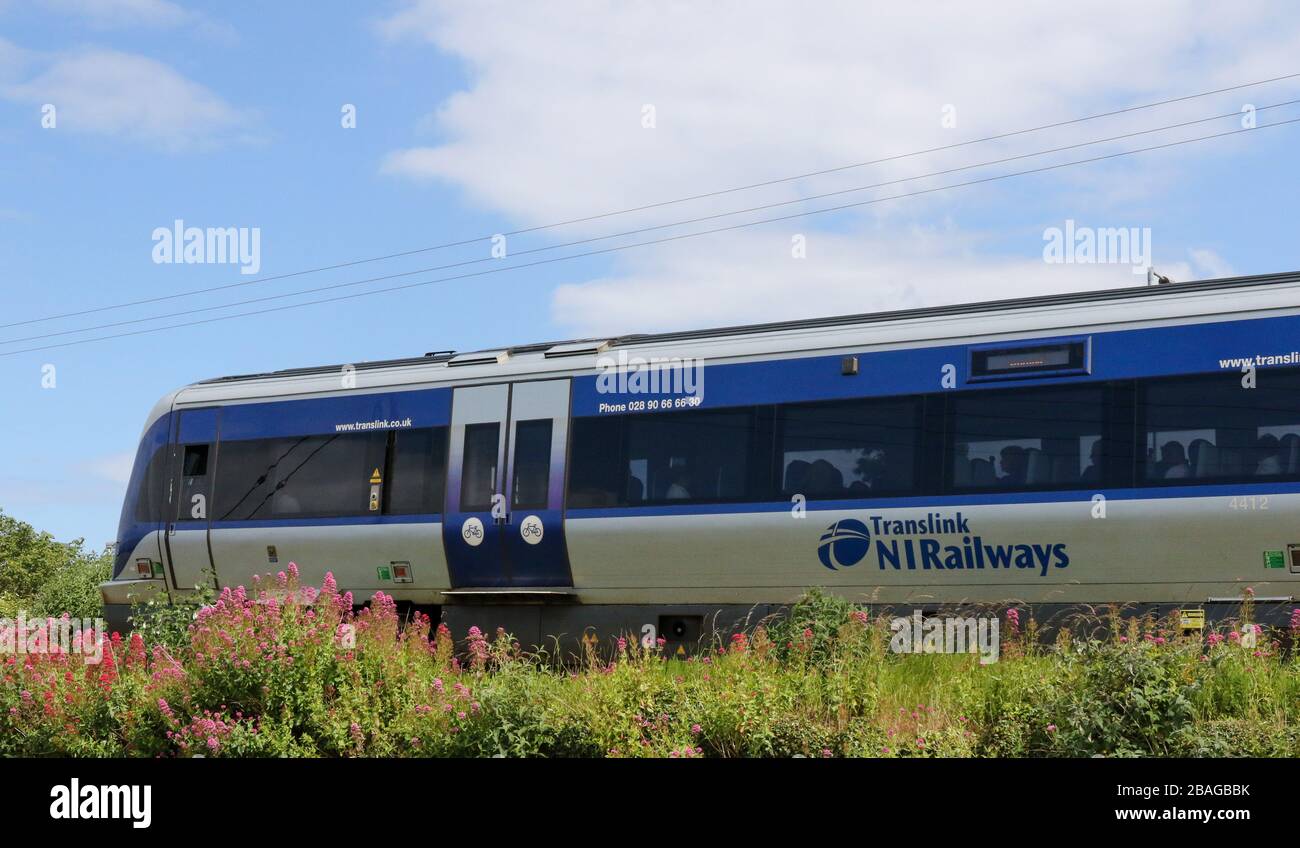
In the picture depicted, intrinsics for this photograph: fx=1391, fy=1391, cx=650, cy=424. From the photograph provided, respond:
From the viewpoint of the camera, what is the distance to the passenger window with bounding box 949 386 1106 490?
13078mm

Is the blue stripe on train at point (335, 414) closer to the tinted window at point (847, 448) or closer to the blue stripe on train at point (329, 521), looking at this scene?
the blue stripe on train at point (329, 521)

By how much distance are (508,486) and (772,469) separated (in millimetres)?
3431

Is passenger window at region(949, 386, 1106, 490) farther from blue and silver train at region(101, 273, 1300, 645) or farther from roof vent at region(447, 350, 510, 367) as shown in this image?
roof vent at region(447, 350, 510, 367)

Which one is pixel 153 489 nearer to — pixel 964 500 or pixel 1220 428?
pixel 964 500

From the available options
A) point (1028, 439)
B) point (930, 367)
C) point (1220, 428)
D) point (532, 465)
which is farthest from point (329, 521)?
point (1220, 428)

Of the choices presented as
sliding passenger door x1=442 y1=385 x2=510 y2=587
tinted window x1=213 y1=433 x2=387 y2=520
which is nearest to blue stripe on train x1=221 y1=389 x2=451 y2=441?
tinted window x1=213 y1=433 x2=387 y2=520

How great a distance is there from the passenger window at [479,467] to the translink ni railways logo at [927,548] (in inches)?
170

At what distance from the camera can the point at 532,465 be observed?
16.3 metres

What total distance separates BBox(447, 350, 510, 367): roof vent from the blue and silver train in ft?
0.10

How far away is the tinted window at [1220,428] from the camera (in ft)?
39.9

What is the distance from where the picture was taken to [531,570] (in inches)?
642
